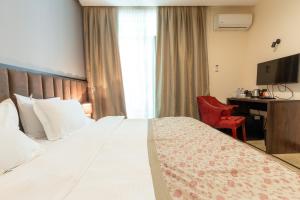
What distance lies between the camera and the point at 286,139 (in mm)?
2750

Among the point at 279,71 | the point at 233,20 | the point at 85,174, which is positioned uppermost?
the point at 233,20

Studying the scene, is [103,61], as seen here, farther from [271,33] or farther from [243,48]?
[271,33]

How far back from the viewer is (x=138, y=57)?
157 inches

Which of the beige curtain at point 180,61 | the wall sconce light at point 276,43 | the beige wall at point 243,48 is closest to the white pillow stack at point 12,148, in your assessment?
the beige curtain at point 180,61

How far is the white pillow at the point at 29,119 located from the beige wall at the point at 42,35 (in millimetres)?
373

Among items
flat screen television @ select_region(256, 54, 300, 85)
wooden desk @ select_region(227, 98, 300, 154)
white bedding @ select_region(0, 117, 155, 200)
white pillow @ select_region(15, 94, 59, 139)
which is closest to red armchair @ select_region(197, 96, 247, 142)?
wooden desk @ select_region(227, 98, 300, 154)

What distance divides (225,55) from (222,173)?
3.66 m

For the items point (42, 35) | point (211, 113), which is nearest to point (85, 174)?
point (42, 35)

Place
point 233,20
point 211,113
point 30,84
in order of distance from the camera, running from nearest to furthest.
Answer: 1. point 30,84
2. point 211,113
3. point 233,20

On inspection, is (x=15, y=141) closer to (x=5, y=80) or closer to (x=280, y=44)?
(x=5, y=80)

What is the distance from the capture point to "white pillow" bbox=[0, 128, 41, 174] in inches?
39.5

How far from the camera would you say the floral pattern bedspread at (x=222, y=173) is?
2.42 ft

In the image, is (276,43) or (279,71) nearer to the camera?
(279,71)

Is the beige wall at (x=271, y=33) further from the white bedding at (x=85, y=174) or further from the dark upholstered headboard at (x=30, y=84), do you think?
the dark upholstered headboard at (x=30, y=84)
